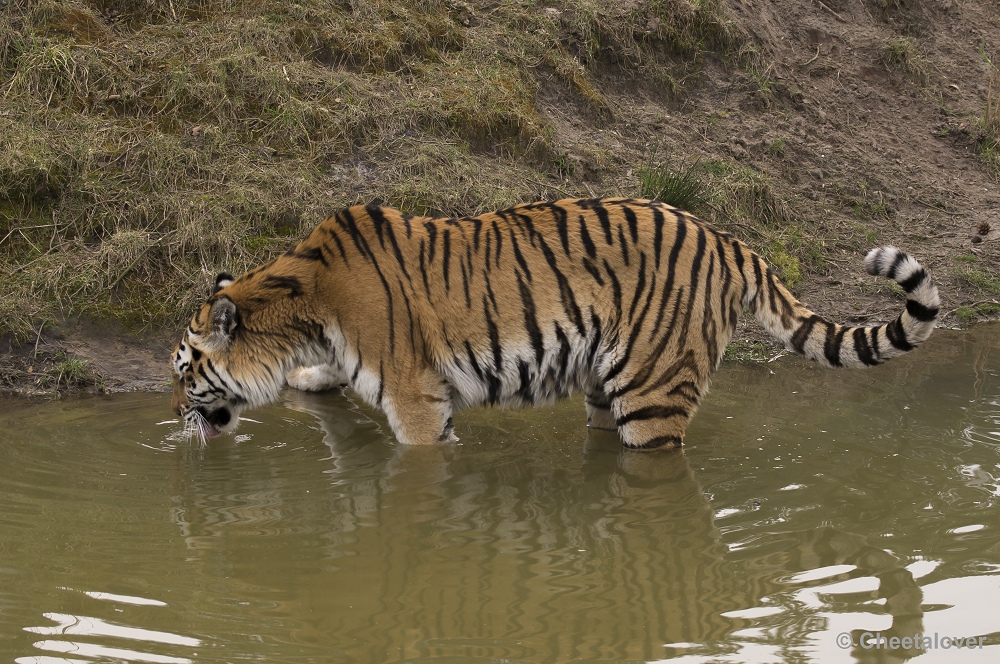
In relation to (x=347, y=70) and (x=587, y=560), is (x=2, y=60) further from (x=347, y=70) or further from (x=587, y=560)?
(x=587, y=560)

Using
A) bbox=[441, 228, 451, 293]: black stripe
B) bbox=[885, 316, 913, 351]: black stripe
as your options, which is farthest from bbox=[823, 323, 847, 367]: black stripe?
bbox=[441, 228, 451, 293]: black stripe

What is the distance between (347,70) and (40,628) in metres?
5.96

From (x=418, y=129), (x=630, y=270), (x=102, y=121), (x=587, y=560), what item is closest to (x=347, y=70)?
(x=418, y=129)

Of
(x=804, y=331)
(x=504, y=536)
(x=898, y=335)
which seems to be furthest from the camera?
(x=804, y=331)

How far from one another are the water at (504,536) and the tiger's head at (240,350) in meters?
0.24

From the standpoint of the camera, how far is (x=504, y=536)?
14.8ft

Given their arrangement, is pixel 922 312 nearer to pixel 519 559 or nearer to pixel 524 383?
pixel 524 383

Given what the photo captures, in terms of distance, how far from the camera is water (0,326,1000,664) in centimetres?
362

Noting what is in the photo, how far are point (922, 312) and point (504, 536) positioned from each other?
211cm

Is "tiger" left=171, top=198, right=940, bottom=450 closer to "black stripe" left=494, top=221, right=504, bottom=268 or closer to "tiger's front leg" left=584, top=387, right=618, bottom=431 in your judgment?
"black stripe" left=494, top=221, right=504, bottom=268

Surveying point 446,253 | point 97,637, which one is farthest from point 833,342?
point 97,637

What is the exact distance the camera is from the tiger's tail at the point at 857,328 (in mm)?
4730

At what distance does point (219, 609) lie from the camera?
379 centimetres

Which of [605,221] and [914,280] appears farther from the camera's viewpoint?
[605,221]
